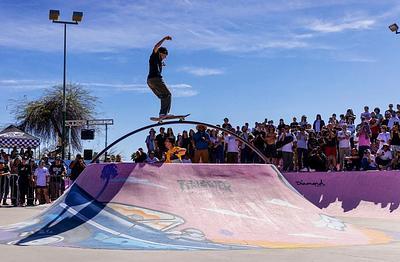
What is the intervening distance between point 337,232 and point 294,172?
8835 mm

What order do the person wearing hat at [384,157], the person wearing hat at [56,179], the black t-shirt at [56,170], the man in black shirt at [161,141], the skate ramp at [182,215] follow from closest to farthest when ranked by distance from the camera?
1. the skate ramp at [182,215]
2. the person wearing hat at [384,157]
3. the man in black shirt at [161,141]
4. the person wearing hat at [56,179]
5. the black t-shirt at [56,170]

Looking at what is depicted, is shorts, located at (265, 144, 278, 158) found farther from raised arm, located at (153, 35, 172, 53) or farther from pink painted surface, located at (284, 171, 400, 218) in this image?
raised arm, located at (153, 35, 172, 53)

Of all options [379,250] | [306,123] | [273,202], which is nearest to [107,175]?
[273,202]

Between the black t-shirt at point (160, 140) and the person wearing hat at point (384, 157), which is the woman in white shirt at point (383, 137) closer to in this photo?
the person wearing hat at point (384, 157)

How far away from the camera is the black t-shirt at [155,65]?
33.3 feet

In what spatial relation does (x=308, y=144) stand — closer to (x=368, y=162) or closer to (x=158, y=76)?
(x=368, y=162)

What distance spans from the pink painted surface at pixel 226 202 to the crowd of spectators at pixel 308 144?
6.47m

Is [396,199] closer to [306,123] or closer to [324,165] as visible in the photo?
[324,165]

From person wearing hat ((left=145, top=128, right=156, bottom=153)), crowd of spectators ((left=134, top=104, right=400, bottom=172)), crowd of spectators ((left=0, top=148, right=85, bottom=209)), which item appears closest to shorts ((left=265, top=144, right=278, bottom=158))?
crowd of spectators ((left=134, top=104, right=400, bottom=172))

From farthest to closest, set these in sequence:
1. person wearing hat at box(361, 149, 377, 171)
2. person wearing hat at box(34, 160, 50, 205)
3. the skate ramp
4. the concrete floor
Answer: person wearing hat at box(34, 160, 50, 205)
person wearing hat at box(361, 149, 377, 171)
the skate ramp
the concrete floor

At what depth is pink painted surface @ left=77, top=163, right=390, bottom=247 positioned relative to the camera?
858cm

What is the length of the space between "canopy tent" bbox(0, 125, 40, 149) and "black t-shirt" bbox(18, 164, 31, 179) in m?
7.72

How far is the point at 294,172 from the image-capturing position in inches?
709

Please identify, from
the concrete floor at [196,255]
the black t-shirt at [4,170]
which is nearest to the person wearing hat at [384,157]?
the concrete floor at [196,255]
